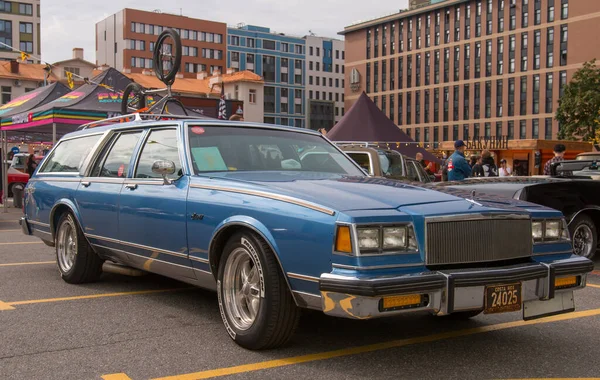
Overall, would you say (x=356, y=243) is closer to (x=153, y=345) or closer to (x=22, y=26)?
(x=153, y=345)

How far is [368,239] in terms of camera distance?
3896 millimetres

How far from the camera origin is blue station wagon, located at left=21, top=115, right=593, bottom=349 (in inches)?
154

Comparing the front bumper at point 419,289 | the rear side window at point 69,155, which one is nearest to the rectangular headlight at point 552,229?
the front bumper at point 419,289

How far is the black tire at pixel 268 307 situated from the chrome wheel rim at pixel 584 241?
5723 mm

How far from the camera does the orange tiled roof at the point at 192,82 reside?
256 feet

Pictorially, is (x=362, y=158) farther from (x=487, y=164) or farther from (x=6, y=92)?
(x=6, y=92)

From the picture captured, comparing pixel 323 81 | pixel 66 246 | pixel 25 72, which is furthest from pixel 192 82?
pixel 66 246

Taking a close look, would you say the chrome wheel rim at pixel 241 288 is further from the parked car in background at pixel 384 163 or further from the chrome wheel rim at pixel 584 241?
the parked car in background at pixel 384 163

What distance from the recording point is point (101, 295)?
634 cm

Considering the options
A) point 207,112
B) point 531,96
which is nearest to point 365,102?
point 207,112

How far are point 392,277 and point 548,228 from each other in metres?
1.43

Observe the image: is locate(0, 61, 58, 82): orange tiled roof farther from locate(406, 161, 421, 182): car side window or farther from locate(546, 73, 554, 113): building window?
locate(406, 161, 421, 182): car side window

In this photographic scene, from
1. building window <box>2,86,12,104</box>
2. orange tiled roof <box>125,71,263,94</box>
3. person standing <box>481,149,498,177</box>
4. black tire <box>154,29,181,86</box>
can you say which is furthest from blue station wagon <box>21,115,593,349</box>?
building window <box>2,86,12,104</box>

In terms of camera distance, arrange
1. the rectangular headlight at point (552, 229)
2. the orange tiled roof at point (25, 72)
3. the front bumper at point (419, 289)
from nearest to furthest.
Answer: the front bumper at point (419, 289) → the rectangular headlight at point (552, 229) → the orange tiled roof at point (25, 72)
